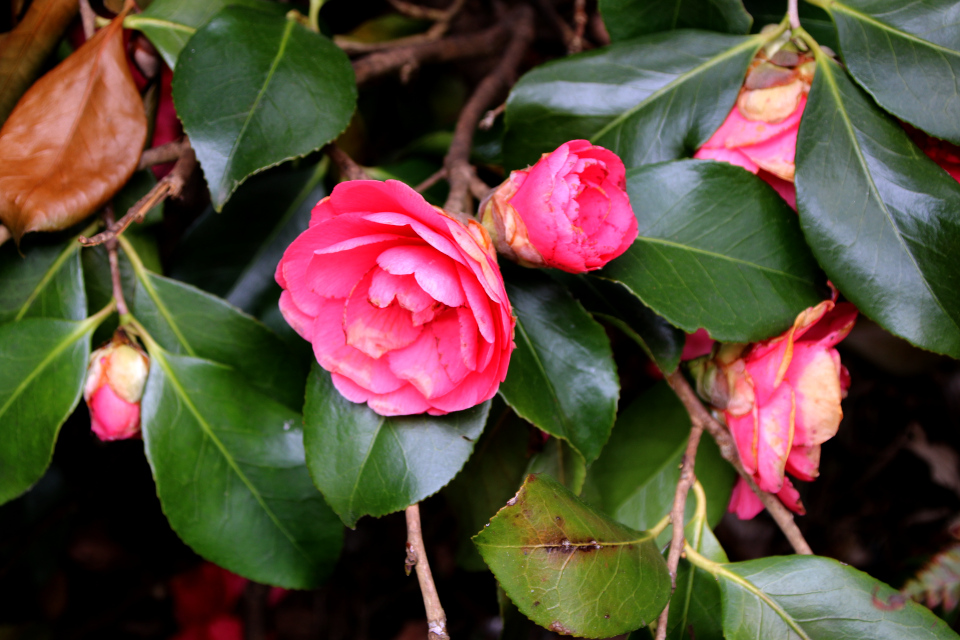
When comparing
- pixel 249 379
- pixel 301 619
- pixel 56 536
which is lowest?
pixel 301 619

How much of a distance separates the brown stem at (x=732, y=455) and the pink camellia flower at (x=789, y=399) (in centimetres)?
1

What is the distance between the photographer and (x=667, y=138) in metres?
0.63

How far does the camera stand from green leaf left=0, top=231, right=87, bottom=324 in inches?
25.5

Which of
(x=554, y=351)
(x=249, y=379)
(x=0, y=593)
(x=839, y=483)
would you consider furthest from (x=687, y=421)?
(x=0, y=593)

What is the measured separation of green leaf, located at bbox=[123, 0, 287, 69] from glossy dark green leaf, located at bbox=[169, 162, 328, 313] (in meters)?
0.27

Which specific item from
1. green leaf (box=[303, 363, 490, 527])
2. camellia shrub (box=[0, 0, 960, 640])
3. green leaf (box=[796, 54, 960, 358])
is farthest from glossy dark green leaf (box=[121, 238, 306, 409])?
green leaf (box=[796, 54, 960, 358])

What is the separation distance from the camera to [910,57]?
0.57 m

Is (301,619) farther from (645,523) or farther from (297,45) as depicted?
(297,45)

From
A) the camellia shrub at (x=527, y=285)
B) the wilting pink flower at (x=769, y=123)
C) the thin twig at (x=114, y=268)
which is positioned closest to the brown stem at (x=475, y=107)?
the camellia shrub at (x=527, y=285)

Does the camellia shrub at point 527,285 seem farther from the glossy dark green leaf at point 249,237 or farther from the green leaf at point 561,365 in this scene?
the glossy dark green leaf at point 249,237

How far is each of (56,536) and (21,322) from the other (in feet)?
2.09

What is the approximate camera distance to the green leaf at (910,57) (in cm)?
56

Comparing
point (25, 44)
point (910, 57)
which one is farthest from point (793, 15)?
point (25, 44)

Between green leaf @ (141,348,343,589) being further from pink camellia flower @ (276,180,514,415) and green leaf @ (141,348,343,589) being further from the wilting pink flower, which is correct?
the wilting pink flower
